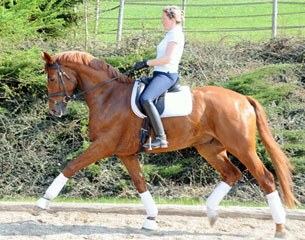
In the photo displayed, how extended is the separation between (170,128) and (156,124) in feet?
0.86

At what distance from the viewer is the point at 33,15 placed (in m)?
13.0

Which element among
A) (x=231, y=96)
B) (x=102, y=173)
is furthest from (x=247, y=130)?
(x=102, y=173)

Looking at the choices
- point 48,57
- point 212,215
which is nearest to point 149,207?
point 212,215

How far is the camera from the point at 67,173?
23.2 feet

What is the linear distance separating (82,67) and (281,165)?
253cm

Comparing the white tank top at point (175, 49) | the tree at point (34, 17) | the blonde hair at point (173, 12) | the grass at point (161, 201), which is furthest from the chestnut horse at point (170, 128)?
the tree at point (34, 17)

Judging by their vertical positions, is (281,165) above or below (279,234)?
above

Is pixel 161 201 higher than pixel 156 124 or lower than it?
lower

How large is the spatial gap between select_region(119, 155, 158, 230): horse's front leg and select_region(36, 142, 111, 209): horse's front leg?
0.52 m

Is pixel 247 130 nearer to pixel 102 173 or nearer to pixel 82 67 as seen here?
pixel 82 67

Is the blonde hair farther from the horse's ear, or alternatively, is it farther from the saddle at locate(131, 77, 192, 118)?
the horse's ear

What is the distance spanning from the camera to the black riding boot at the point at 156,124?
23.1ft

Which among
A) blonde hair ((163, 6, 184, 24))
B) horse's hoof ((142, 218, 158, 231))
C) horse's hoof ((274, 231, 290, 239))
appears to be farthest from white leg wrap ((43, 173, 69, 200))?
horse's hoof ((274, 231, 290, 239))

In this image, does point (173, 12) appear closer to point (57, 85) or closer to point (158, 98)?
point (158, 98)
